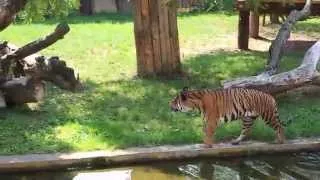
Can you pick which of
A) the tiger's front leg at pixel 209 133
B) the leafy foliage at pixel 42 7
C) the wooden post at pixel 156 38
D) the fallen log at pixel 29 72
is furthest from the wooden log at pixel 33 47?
the tiger's front leg at pixel 209 133

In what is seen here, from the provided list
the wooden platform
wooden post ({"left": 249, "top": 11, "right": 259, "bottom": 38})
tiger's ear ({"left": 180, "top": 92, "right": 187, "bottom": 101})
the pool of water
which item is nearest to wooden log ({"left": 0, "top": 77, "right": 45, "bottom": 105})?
the pool of water

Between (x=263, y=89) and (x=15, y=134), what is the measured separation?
337 cm

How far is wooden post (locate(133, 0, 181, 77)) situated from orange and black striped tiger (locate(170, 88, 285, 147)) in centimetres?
334

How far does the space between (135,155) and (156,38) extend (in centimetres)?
400

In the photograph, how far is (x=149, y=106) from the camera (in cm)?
963

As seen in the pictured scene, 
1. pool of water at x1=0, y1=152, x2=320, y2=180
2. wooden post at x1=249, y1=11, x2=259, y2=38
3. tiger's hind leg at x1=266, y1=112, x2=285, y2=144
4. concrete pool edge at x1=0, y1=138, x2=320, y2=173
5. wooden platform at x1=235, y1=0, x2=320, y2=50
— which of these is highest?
wooden platform at x1=235, y1=0, x2=320, y2=50

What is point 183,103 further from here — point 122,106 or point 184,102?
point 122,106

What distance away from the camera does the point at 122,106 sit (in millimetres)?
9688

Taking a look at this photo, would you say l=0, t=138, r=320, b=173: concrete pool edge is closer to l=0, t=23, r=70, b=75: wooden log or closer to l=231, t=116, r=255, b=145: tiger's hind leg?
l=231, t=116, r=255, b=145: tiger's hind leg

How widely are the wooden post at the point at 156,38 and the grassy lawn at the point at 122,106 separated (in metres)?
0.29

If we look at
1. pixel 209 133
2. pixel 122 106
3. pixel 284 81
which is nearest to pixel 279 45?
pixel 284 81

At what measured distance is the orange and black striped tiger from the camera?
7.75 meters

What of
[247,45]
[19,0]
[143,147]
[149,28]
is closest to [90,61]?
[149,28]

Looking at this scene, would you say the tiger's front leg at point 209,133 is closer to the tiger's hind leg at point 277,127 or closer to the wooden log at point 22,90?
the tiger's hind leg at point 277,127
